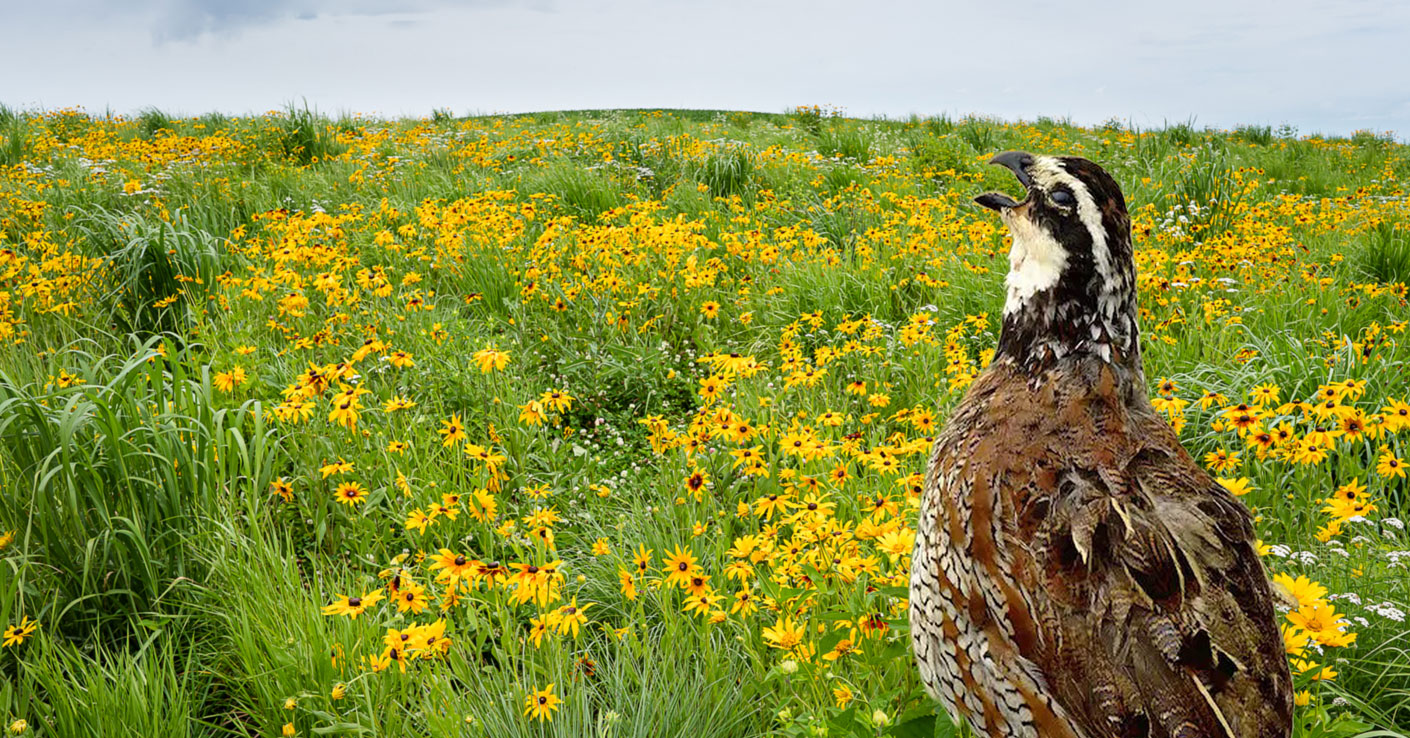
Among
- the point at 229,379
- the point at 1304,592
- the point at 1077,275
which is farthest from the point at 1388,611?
the point at 229,379

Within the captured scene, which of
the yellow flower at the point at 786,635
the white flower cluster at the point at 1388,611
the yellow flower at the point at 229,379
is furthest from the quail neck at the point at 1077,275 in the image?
the yellow flower at the point at 229,379

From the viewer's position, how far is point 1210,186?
769 centimetres

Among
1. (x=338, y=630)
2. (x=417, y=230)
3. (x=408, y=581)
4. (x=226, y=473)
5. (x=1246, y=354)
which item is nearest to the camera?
(x=408, y=581)

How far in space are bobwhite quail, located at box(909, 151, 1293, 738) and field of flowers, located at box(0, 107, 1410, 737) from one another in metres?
0.39

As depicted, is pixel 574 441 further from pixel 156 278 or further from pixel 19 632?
pixel 156 278

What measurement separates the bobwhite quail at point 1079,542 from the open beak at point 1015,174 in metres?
0.01

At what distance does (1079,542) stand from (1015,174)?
87cm

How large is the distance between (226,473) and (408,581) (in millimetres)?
1713

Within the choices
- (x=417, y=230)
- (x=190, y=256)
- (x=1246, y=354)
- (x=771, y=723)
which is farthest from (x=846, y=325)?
(x=190, y=256)

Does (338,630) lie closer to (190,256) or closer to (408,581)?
(408,581)

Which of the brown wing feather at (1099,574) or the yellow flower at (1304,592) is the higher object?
the brown wing feather at (1099,574)

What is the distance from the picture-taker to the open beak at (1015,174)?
1.99 metres

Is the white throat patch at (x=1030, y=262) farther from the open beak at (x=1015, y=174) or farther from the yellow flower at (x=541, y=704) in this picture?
the yellow flower at (x=541, y=704)

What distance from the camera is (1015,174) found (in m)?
2.02
